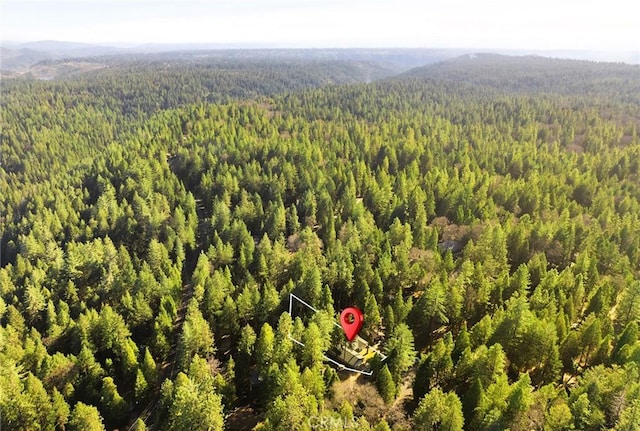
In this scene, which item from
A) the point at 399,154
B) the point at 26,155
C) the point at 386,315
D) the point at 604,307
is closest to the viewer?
the point at 604,307

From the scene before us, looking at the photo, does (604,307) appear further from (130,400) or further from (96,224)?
(96,224)

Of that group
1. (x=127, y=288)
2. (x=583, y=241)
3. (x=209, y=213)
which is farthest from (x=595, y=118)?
(x=127, y=288)

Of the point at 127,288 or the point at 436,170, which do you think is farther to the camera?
the point at 436,170

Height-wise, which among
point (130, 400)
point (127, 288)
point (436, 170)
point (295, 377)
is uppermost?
point (436, 170)

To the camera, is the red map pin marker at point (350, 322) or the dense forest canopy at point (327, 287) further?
the red map pin marker at point (350, 322)

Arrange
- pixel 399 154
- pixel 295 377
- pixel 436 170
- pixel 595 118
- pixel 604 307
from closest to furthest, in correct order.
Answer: pixel 295 377
pixel 604 307
pixel 436 170
pixel 399 154
pixel 595 118

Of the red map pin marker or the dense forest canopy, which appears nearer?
the dense forest canopy

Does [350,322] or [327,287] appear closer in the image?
[350,322]

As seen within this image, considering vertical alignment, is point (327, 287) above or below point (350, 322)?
above
